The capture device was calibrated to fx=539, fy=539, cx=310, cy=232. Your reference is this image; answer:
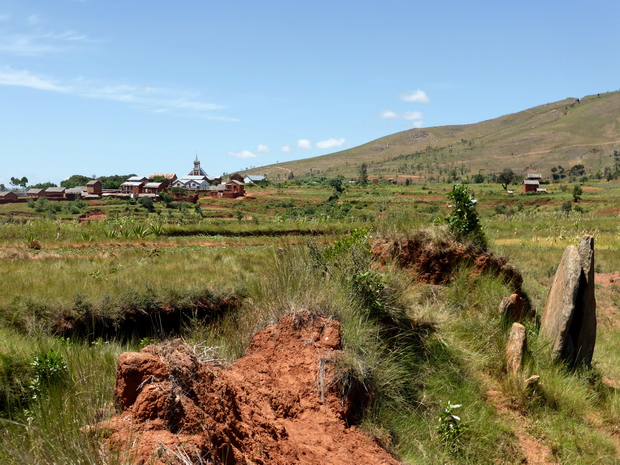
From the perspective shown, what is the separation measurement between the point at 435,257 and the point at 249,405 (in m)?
6.35

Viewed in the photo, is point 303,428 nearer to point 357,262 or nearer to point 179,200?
point 357,262

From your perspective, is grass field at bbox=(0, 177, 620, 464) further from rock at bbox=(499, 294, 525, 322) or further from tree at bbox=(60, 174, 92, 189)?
tree at bbox=(60, 174, 92, 189)

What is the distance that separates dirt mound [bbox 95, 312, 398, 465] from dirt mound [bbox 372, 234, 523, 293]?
14.3 feet

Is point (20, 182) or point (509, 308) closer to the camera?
point (509, 308)

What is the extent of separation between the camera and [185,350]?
409 cm

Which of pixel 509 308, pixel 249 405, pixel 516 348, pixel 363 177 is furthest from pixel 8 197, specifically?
pixel 249 405

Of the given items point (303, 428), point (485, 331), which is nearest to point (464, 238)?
point (485, 331)

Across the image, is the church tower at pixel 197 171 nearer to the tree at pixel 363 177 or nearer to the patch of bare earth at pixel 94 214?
the tree at pixel 363 177

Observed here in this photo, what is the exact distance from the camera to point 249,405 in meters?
4.31

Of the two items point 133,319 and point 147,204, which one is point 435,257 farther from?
point 147,204

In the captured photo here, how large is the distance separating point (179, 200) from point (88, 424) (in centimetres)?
8072

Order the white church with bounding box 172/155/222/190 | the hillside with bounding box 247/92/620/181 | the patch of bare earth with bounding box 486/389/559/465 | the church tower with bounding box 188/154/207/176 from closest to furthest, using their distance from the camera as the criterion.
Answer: the patch of bare earth with bounding box 486/389/559/465 < the white church with bounding box 172/155/222/190 < the hillside with bounding box 247/92/620/181 < the church tower with bounding box 188/154/207/176

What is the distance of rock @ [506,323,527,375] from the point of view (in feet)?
24.5

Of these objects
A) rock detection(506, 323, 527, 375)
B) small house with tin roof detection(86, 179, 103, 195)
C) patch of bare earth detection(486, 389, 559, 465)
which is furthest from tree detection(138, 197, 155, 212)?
patch of bare earth detection(486, 389, 559, 465)
